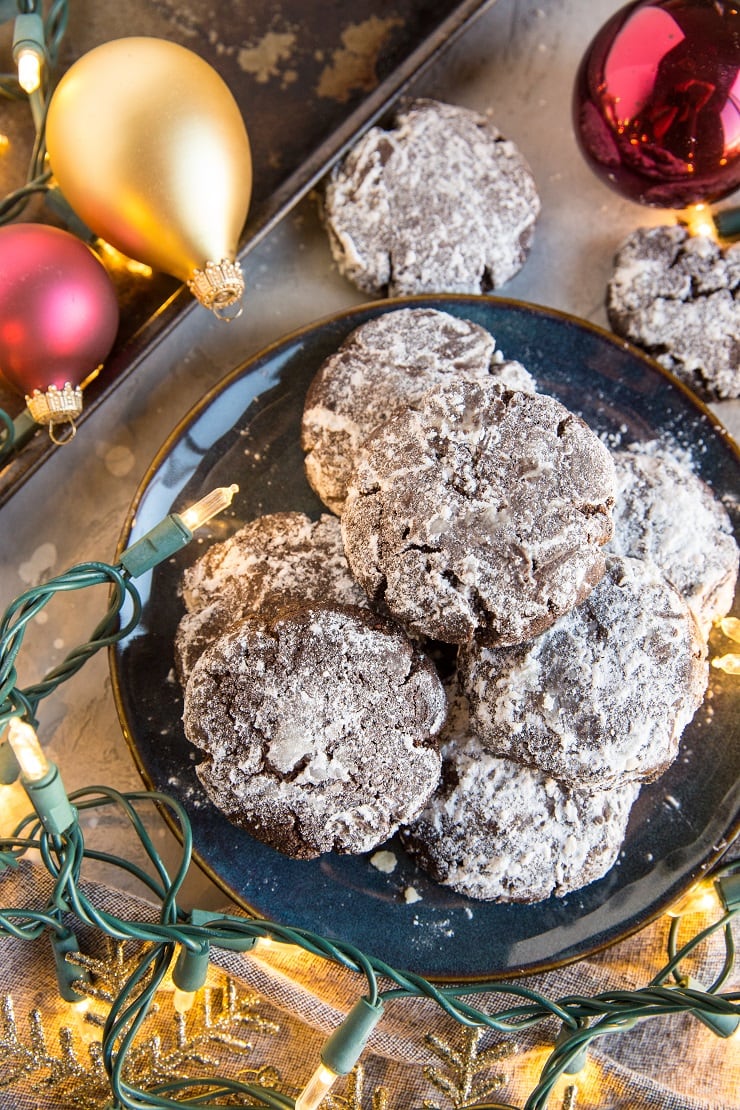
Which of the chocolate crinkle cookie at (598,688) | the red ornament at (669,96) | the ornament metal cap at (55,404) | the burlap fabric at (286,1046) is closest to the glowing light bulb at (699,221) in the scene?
the red ornament at (669,96)

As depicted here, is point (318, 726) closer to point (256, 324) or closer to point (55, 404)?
point (55, 404)

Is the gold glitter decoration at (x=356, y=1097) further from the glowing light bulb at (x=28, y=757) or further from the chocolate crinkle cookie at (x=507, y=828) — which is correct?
the glowing light bulb at (x=28, y=757)

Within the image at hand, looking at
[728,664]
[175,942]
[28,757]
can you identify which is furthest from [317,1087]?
[728,664]

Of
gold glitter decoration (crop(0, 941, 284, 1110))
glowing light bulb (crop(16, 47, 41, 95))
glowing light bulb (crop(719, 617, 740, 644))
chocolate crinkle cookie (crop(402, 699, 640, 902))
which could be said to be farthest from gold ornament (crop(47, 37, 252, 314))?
gold glitter decoration (crop(0, 941, 284, 1110))

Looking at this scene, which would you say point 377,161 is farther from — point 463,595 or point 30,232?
point 463,595

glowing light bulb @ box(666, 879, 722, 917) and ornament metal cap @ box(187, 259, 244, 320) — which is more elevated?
ornament metal cap @ box(187, 259, 244, 320)

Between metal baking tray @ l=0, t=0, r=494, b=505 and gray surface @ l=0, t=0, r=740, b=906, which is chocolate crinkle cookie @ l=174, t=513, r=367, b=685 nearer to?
gray surface @ l=0, t=0, r=740, b=906
